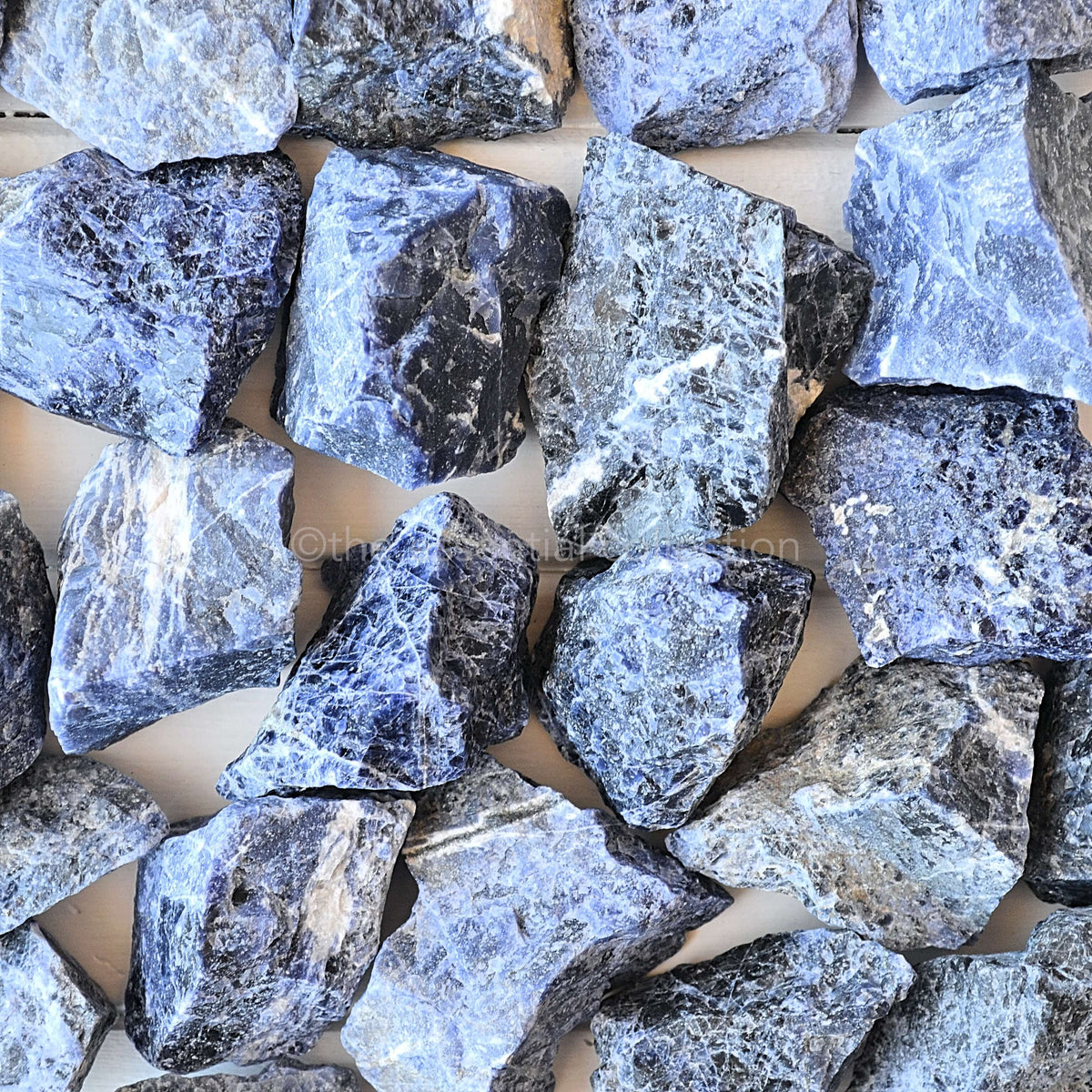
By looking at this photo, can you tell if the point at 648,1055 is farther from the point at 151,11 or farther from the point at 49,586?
the point at 151,11

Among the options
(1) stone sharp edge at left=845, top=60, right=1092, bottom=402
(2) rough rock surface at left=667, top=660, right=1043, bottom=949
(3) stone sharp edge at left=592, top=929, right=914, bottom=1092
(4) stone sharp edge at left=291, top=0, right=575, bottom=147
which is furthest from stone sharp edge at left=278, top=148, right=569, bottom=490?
(3) stone sharp edge at left=592, top=929, right=914, bottom=1092

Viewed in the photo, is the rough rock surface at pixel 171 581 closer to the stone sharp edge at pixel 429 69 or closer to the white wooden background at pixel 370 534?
the white wooden background at pixel 370 534

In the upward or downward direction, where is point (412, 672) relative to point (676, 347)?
downward

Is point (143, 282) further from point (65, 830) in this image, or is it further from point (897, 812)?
point (897, 812)

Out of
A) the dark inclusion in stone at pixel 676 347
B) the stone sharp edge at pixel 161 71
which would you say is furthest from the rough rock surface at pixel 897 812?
the stone sharp edge at pixel 161 71

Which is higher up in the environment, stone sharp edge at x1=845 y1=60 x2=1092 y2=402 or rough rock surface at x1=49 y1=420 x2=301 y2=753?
stone sharp edge at x1=845 y1=60 x2=1092 y2=402

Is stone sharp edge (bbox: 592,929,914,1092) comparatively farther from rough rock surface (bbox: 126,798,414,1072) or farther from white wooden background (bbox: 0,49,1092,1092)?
rough rock surface (bbox: 126,798,414,1072)

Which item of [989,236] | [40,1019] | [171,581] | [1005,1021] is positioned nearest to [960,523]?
[989,236]
